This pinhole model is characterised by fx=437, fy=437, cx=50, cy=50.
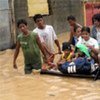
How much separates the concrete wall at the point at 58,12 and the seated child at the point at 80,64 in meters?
7.12

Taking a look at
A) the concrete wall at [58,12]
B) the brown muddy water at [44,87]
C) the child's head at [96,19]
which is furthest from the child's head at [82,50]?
the concrete wall at [58,12]

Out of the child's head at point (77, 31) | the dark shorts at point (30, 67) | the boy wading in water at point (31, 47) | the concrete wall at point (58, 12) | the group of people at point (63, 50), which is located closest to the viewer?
the group of people at point (63, 50)

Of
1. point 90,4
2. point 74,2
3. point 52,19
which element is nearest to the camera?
point 52,19

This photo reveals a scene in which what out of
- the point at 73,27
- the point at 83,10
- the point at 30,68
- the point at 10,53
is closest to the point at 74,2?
the point at 83,10

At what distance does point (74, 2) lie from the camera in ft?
67.3

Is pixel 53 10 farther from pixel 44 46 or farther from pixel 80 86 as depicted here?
pixel 80 86

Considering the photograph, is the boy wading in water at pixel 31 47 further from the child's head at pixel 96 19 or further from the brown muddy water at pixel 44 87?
the child's head at pixel 96 19

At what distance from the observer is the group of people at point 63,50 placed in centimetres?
883

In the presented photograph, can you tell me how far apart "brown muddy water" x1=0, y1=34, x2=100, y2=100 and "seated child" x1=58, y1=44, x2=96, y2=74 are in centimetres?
19

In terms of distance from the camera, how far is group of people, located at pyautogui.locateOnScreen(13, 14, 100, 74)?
8.83 meters

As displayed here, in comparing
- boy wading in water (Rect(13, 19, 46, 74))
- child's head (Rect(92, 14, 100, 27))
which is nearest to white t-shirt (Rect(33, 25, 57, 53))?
boy wading in water (Rect(13, 19, 46, 74))

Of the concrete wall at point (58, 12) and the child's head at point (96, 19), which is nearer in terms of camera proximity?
the child's head at point (96, 19)

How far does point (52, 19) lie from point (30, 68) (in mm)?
9111

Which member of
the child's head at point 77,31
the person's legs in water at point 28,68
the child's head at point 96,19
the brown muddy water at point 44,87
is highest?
the child's head at point 96,19
